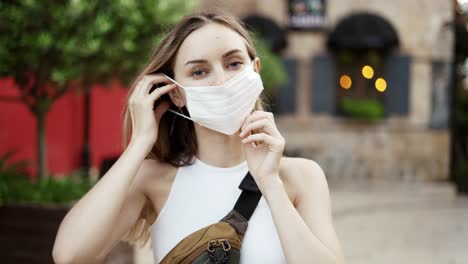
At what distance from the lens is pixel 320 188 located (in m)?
1.87

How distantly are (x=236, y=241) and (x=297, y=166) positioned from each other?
0.36 metres

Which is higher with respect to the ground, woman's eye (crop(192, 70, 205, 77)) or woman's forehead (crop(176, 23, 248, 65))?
woman's forehead (crop(176, 23, 248, 65))

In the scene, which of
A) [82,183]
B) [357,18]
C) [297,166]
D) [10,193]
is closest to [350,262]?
[82,183]

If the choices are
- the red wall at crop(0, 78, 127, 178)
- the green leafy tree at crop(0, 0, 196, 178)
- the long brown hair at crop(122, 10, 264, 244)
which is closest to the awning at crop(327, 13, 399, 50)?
the red wall at crop(0, 78, 127, 178)

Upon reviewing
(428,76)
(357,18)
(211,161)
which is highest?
(211,161)

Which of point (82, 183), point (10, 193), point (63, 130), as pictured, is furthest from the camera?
point (63, 130)

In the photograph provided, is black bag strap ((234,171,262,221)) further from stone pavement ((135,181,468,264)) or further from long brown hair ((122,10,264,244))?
stone pavement ((135,181,468,264))

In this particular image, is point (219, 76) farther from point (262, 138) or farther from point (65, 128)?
point (65, 128)

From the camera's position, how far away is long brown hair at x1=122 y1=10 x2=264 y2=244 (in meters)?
1.89

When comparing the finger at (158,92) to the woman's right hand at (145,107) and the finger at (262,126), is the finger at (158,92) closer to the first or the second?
the woman's right hand at (145,107)

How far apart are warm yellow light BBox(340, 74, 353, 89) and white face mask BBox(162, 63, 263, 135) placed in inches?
631

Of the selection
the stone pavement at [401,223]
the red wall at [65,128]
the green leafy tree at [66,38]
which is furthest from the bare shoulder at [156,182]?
the stone pavement at [401,223]

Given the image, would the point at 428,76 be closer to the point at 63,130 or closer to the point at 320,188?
the point at 63,130

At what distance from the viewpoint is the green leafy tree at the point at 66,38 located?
4.88 m
